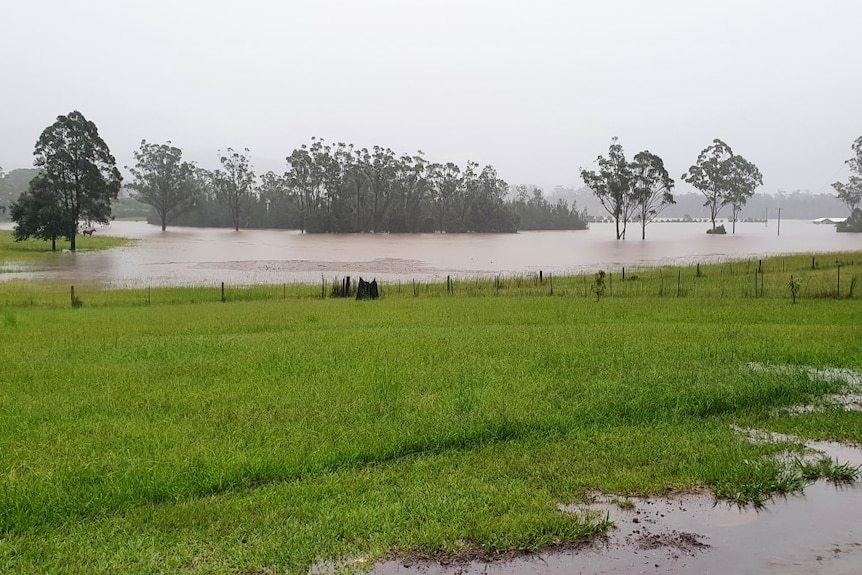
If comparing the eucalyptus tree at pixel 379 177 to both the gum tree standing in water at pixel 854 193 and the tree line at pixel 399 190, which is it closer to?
the tree line at pixel 399 190

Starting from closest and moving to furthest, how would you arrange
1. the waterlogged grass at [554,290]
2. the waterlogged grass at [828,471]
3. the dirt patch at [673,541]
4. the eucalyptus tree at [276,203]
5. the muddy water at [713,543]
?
the muddy water at [713,543]
the dirt patch at [673,541]
the waterlogged grass at [828,471]
the waterlogged grass at [554,290]
the eucalyptus tree at [276,203]

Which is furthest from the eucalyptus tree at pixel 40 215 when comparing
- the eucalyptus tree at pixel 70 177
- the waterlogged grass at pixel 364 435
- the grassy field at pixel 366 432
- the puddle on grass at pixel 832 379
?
the puddle on grass at pixel 832 379

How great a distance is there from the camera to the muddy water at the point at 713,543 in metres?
4.37

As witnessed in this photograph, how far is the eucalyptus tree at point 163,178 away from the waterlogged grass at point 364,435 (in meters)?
87.2

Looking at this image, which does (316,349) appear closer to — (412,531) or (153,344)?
(153,344)

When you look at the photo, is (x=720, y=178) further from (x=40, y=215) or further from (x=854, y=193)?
(x=40, y=215)

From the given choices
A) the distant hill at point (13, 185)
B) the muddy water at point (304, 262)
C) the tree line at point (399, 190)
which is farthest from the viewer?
the distant hill at point (13, 185)

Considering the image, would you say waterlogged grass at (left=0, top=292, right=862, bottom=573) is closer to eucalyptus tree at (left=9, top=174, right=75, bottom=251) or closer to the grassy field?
the grassy field

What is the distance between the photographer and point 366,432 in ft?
22.0

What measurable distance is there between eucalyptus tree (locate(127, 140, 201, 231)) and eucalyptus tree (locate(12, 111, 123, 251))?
40.1m

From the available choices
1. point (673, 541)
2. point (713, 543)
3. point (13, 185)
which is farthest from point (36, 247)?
point (13, 185)

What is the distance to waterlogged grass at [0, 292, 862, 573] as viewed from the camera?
4.69m

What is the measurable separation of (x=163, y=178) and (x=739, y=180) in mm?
81956

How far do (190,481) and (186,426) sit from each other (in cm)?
147
